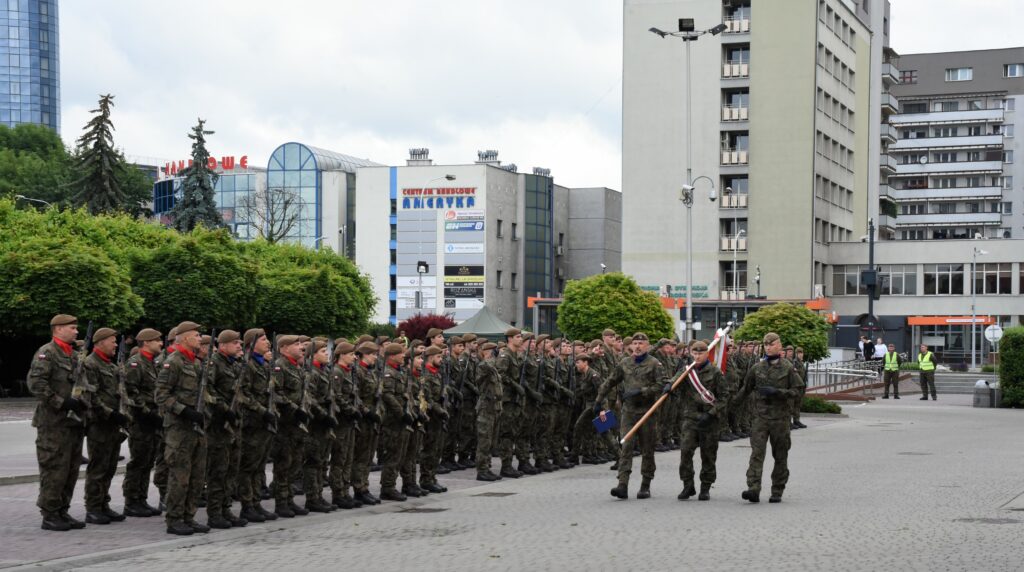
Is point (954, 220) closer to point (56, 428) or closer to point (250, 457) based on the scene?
point (250, 457)

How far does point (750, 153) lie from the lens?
79.9m

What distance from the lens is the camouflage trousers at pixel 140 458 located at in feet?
46.4

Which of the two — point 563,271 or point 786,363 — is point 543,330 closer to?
point 563,271

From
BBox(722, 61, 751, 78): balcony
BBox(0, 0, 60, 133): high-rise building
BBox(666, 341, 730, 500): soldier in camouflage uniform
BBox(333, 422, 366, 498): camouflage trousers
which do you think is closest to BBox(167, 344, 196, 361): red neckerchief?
BBox(333, 422, 366, 498): camouflage trousers

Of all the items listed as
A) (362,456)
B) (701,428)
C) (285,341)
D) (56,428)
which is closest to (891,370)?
(701,428)

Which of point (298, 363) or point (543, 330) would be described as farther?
point (543, 330)

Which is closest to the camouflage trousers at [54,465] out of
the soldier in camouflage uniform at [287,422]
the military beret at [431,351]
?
the soldier in camouflage uniform at [287,422]

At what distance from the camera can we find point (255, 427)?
45.5 feet

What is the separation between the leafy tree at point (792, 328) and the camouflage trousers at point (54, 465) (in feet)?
105

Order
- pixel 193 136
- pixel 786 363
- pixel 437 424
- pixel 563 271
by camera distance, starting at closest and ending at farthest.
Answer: pixel 786 363, pixel 437 424, pixel 193 136, pixel 563 271

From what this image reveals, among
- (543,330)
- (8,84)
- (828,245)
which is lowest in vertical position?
(543,330)

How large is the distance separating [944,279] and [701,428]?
7211 cm

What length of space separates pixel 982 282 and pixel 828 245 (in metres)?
→ 9.49

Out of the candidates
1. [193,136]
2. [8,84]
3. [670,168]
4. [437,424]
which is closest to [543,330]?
[670,168]
